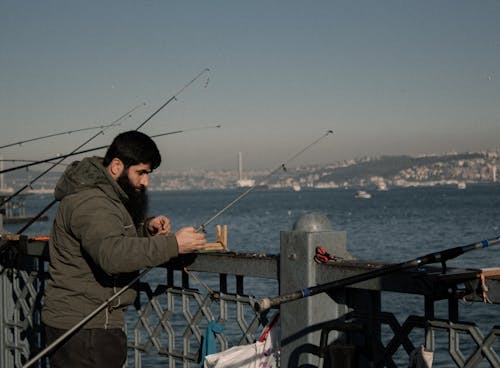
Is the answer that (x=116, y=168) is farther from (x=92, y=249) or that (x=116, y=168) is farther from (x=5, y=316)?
(x=5, y=316)

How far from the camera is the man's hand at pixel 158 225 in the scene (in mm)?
4285

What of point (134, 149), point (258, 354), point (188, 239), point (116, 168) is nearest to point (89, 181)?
point (116, 168)

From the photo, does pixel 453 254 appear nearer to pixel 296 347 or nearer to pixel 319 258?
pixel 319 258

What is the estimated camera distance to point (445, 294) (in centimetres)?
314

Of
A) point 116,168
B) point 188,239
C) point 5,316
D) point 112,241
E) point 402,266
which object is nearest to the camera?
point 402,266

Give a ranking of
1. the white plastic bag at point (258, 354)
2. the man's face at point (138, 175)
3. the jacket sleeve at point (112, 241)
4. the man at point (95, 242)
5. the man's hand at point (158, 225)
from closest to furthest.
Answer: the jacket sleeve at point (112, 241), the man at point (95, 242), the man's face at point (138, 175), the white plastic bag at point (258, 354), the man's hand at point (158, 225)

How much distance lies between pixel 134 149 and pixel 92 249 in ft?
1.63

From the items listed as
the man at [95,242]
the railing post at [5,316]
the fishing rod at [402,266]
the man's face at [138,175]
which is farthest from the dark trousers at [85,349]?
the railing post at [5,316]

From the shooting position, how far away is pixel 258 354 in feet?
13.5

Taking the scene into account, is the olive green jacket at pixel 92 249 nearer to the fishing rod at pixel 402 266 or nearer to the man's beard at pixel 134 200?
the man's beard at pixel 134 200

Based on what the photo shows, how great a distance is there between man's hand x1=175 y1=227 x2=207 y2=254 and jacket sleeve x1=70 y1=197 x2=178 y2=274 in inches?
2.2

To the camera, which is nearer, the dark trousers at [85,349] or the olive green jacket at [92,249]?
the olive green jacket at [92,249]

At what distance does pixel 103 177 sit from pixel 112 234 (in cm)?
33

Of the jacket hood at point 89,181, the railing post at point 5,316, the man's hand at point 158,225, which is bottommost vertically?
the railing post at point 5,316
